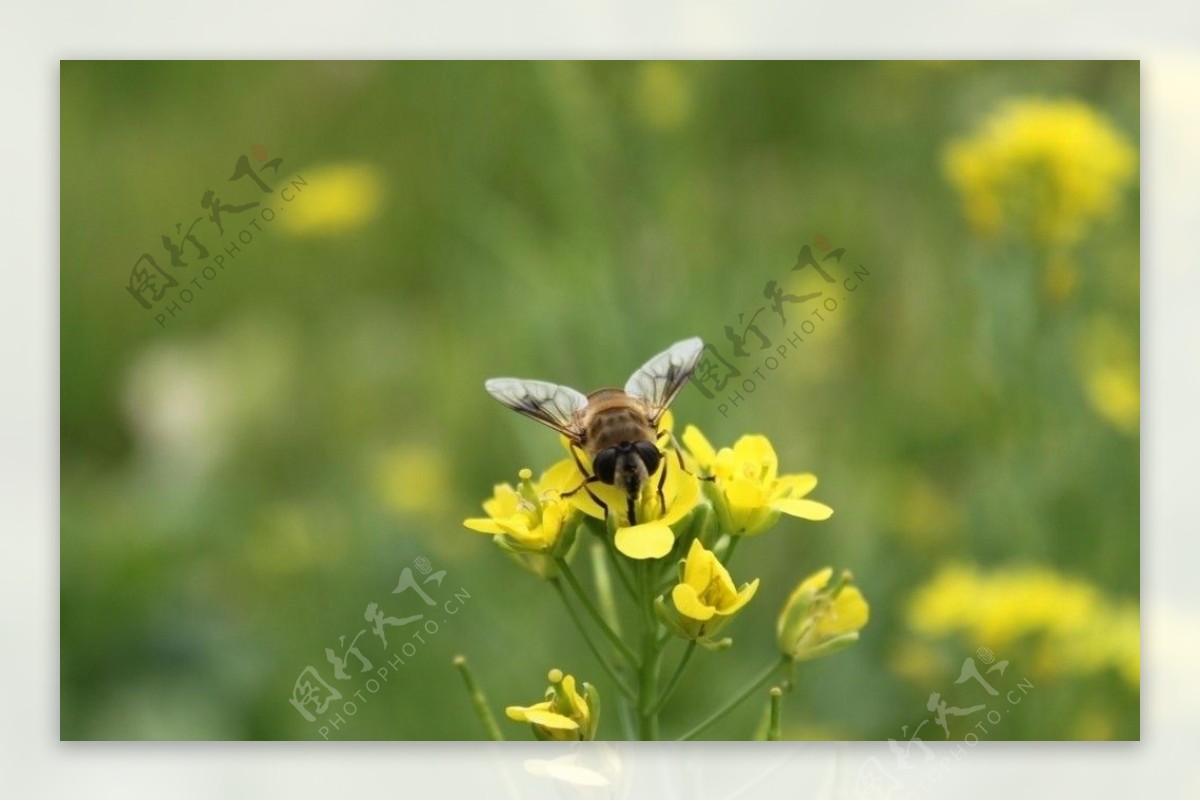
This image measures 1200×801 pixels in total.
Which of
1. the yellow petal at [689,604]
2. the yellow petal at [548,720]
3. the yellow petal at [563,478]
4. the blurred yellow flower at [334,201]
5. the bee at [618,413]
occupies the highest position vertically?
the blurred yellow flower at [334,201]

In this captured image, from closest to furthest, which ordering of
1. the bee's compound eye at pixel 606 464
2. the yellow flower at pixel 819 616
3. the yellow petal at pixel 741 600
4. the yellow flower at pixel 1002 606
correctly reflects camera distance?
the yellow petal at pixel 741 600 < the bee's compound eye at pixel 606 464 < the yellow flower at pixel 819 616 < the yellow flower at pixel 1002 606

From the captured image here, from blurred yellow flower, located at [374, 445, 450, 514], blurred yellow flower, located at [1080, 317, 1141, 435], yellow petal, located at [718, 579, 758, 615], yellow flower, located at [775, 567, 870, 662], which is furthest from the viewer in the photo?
blurred yellow flower, located at [374, 445, 450, 514]

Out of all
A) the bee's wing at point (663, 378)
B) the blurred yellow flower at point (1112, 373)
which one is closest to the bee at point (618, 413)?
the bee's wing at point (663, 378)

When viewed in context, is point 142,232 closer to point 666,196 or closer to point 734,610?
point 666,196

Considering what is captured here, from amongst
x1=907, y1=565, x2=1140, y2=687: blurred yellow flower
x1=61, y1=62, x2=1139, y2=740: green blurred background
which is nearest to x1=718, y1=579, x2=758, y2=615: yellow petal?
x1=61, y1=62, x2=1139, y2=740: green blurred background

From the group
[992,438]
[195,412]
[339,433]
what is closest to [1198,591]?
[992,438]

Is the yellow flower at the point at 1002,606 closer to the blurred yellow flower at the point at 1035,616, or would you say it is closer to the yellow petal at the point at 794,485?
the blurred yellow flower at the point at 1035,616

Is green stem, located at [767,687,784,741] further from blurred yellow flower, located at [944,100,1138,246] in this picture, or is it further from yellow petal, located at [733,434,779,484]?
blurred yellow flower, located at [944,100,1138,246]

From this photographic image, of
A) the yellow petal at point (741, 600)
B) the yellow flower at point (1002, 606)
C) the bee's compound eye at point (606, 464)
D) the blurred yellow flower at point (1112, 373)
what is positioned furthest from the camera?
the yellow flower at point (1002, 606)
